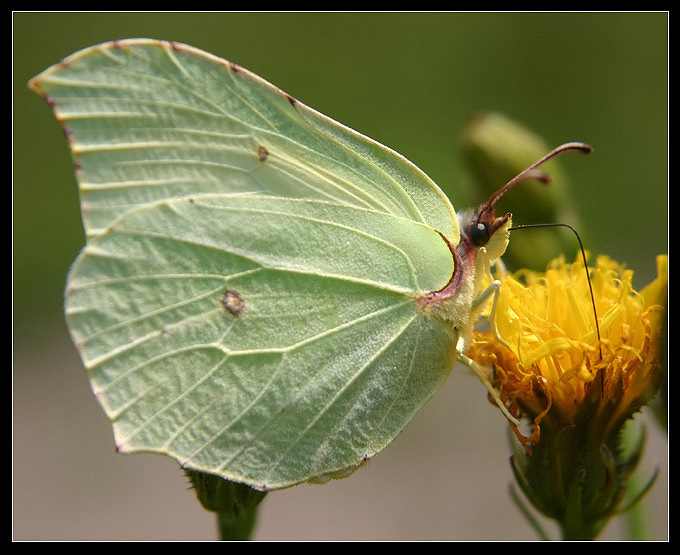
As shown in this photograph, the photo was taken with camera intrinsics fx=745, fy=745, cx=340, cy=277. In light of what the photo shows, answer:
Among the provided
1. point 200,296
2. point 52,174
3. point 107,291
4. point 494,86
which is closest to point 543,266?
point 200,296

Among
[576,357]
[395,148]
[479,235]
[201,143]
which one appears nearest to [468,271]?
[479,235]

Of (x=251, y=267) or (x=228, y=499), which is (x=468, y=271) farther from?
(x=228, y=499)

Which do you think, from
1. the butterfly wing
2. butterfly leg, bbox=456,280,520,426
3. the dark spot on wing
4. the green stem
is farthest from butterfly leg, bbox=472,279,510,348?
the green stem

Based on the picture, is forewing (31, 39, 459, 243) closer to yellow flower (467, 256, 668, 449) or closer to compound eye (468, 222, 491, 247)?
compound eye (468, 222, 491, 247)

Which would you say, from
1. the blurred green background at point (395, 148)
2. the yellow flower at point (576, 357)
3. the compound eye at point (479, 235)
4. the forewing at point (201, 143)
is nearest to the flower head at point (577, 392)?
the yellow flower at point (576, 357)

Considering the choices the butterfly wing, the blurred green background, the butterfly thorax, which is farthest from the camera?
the blurred green background

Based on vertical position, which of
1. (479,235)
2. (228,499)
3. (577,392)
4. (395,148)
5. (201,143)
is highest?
(201,143)
